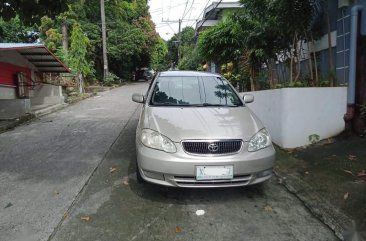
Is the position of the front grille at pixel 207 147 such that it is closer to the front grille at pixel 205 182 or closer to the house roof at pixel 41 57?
the front grille at pixel 205 182

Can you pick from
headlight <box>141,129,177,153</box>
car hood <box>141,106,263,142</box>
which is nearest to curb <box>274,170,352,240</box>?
car hood <box>141,106,263,142</box>

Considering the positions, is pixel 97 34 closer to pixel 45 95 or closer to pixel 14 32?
pixel 14 32

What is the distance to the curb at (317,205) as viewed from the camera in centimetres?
378

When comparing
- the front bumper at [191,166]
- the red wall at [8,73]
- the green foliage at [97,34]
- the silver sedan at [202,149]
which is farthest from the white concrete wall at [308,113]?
the green foliage at [97,34]

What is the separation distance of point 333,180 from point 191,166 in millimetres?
2049

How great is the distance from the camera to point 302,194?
471cm

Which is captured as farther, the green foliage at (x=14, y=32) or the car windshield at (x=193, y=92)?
the green foliage at (x=14, y=32)

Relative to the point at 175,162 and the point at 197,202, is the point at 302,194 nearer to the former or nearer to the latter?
the point at 197,202

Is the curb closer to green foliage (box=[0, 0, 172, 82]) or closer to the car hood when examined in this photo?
the car hood

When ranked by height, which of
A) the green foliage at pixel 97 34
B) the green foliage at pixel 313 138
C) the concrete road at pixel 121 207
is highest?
the green foliage at pixel 97 34

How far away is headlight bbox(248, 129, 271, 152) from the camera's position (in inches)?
175

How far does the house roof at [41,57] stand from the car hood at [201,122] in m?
8.95

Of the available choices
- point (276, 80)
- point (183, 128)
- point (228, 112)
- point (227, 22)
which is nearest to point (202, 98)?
point (228, 112)

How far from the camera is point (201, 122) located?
4629mm
